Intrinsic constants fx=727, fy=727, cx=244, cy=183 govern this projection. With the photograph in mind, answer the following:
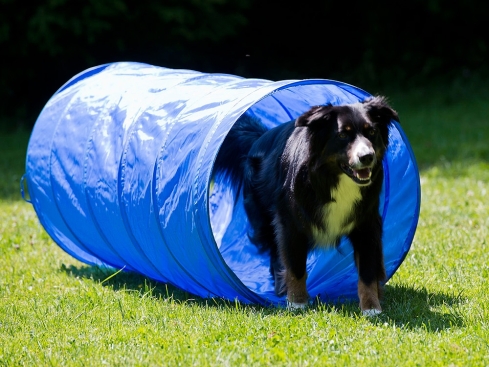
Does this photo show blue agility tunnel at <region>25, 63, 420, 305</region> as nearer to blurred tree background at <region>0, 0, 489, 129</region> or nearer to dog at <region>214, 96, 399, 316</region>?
dog at <region>214, 96, 399, 316</region>

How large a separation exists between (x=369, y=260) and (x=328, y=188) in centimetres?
56

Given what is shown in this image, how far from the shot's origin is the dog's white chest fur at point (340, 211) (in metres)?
4.68

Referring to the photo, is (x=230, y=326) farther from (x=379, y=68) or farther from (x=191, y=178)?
(x=379, y=68)

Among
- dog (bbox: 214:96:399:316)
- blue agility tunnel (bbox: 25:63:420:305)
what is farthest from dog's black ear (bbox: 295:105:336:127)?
blue agility tunnel (bbox: 25:63:420:305)

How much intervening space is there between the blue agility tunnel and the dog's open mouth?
1.92 ft

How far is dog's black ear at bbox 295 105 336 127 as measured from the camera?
441cm

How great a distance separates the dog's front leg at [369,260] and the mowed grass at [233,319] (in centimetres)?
14

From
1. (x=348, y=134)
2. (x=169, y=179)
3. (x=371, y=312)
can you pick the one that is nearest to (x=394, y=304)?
(x=371, y=312)

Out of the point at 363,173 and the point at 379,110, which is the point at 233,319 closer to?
the point at 363,173

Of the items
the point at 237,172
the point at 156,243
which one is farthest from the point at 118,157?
the point at 237,172

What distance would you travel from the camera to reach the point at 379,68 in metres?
17.4

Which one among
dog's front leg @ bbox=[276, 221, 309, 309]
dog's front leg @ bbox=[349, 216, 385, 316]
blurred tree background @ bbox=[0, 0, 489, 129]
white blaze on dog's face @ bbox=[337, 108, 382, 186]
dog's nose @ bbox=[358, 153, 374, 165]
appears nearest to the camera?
dog's nose @ bbox=[358, 153, 374, 165]

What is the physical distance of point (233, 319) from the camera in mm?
4461

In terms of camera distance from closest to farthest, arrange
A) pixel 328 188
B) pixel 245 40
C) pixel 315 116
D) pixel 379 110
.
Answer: pixel 315 116
pixel 379 110
pixel 328 188
pixel 245 40
